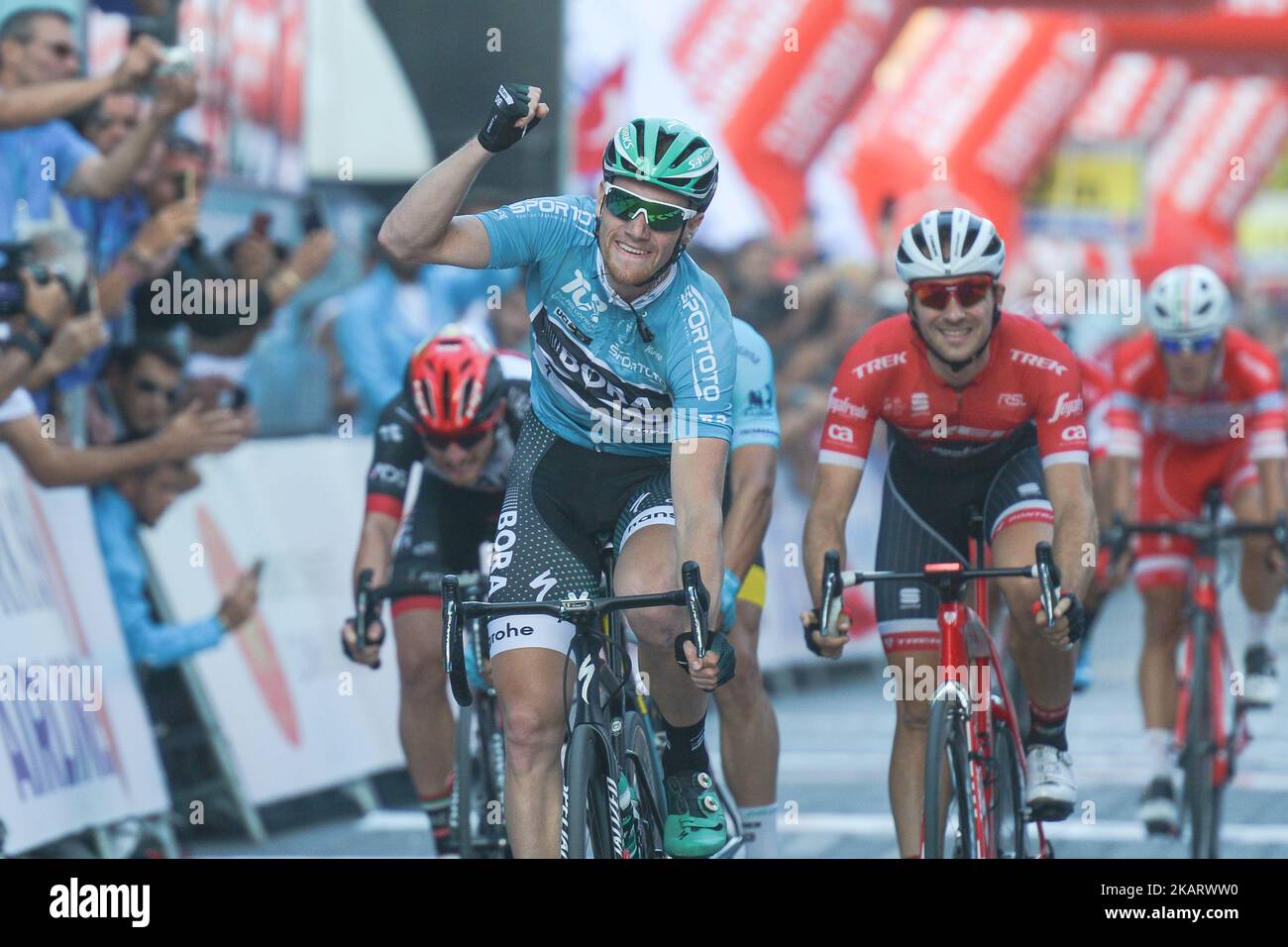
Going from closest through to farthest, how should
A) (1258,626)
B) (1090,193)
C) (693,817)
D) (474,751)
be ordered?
(693,817) → (474,751) → (1258,626) → (1090,193)

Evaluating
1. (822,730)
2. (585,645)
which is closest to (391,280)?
(822,730)

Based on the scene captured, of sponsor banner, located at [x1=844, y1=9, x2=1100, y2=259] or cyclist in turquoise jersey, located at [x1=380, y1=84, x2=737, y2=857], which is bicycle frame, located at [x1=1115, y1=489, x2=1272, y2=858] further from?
sponsor banner, located at [x1=844, y1=9, x2=1100, y2=259]

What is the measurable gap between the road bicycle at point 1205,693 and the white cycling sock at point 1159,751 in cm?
16

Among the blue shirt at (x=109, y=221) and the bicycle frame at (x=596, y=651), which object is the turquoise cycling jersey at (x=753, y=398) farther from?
the blue shirt at (x=109, y=221)

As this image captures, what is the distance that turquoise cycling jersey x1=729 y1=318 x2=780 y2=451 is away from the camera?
6.93 metres

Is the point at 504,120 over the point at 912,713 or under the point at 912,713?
over

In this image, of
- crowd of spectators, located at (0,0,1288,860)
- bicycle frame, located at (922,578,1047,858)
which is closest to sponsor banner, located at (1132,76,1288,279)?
crowd of spectators, located at (0,0,1288,860)

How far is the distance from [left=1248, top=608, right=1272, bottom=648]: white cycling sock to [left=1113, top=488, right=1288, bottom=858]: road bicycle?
790 millimetres

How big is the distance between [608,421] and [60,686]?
2.90 meters

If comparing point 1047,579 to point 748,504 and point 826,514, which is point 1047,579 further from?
point 748,504

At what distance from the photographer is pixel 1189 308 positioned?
854 centimetres

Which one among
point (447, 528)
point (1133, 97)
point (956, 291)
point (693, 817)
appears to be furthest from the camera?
point (1133, 97)

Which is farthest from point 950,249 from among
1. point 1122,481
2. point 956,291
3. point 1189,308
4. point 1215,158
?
point 1215,158

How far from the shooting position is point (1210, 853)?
8.01 metres
